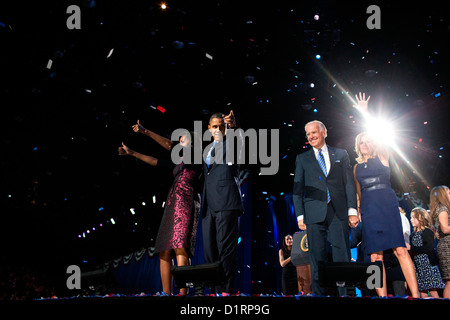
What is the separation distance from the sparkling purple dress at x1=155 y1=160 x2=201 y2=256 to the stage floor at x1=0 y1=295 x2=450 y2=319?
4.11 ft

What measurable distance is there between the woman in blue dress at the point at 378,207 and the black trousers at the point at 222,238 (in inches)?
45.5

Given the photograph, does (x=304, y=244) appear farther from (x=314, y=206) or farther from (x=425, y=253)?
(x=314, y=206)

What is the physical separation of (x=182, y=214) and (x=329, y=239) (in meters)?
1.34

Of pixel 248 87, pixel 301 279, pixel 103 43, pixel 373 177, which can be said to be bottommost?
pixel 301 279

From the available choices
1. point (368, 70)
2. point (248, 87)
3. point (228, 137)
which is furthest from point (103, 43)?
point (368, 70)

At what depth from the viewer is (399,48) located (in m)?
5.09

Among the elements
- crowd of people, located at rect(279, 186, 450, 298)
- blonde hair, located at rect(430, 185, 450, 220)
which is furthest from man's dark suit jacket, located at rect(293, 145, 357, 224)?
blonde hair, located at rect(430, 185, 450, 220)

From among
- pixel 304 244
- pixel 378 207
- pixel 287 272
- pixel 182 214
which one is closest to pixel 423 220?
pixel 304 244

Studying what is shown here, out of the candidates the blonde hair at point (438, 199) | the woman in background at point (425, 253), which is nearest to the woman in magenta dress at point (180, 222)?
the blonde hair at point (438, 199)

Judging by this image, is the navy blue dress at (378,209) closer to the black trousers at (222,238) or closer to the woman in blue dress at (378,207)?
the woman in blue dress at (378,207)
